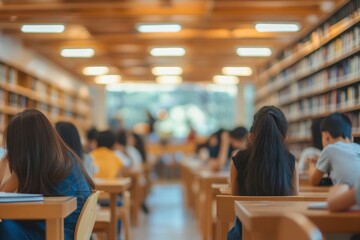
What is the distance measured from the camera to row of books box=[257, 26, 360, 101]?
6.53 metres

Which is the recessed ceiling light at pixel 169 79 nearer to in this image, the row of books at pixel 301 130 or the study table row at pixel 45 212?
the row of books at pixel 301 130

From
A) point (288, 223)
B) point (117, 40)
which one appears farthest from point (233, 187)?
point (117, 40)

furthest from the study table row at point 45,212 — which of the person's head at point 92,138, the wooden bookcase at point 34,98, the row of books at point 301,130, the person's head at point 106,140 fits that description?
the row of books at point 301,130

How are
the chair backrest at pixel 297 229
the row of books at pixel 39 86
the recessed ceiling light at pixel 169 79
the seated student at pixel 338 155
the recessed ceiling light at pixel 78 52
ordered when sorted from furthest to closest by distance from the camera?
the recessed ceiling light at pixel 169 79, the recessed ceiling light at pixel 78 52, the row of books at pixel 39 86, the seated student at pixel 338 155, the chair backrest at pixel 297 229

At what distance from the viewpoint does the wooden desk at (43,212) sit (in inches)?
103

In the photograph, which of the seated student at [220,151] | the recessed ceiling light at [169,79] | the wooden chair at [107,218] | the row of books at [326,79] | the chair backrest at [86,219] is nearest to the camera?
the chair backrest at [86,219]

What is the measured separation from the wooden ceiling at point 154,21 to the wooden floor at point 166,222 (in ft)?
8.52

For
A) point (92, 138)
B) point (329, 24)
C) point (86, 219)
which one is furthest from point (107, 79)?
point (86, 219)

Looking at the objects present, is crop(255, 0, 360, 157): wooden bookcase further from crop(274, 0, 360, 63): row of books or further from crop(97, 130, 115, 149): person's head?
crop(97, 130, 115, 149): person's head

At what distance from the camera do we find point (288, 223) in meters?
2.03

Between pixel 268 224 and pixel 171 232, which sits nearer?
pixel 268 224

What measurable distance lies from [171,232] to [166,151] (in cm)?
1057

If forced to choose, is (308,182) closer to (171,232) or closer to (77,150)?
(77,150)

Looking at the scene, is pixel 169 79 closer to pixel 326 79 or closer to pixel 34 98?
pixel 34 98
